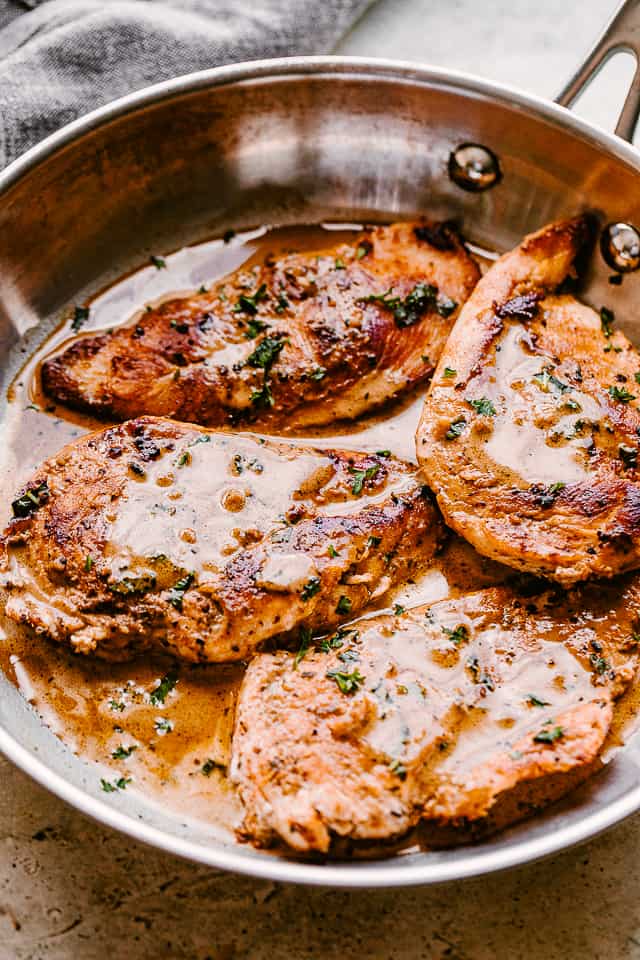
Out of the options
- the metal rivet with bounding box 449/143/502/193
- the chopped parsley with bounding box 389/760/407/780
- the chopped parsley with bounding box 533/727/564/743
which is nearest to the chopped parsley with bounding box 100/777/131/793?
the chopped parsley with bounding box 389/760/407/780

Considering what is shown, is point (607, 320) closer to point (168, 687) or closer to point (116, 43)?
point (168, 687)

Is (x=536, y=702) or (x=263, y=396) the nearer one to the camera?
(x=536, y=702)

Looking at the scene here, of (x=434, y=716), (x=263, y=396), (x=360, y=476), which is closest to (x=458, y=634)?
(x=434, y=716)

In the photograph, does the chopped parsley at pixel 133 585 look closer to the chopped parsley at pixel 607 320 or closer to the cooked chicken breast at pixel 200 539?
the cooked chicken breast at pixel 200 539

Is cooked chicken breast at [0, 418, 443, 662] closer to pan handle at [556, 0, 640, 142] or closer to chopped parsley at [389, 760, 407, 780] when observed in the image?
chopped parsley at [389, 760, 407, 780]

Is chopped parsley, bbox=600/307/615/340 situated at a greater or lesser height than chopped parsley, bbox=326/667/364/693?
greater

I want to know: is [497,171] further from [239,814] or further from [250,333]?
[239,814]
